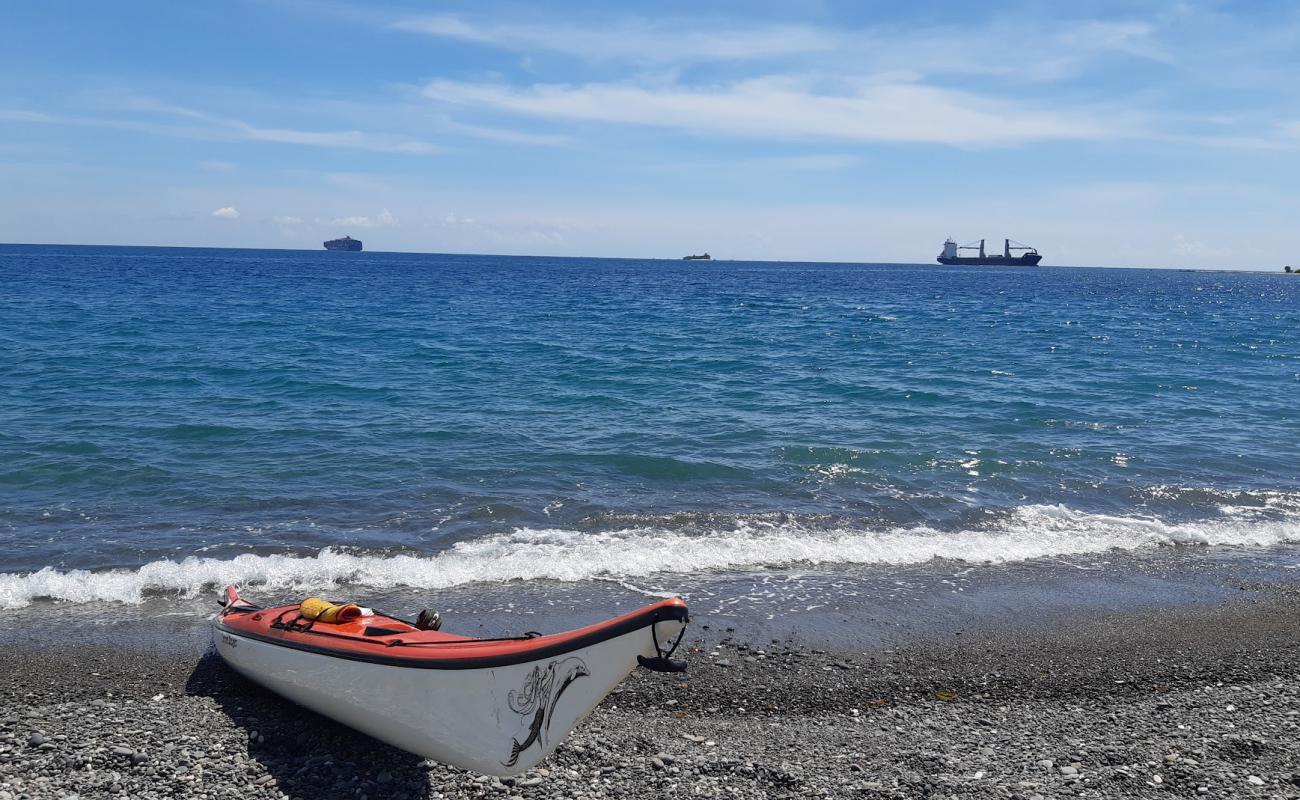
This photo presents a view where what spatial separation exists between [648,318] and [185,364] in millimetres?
24835

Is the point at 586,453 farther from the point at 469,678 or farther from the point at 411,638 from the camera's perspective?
the point at 469,678

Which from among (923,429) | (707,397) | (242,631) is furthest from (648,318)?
(242,631)

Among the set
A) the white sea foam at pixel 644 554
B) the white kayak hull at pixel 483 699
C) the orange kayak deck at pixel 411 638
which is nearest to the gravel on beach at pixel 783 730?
the white kayak hull at pixel 483 699

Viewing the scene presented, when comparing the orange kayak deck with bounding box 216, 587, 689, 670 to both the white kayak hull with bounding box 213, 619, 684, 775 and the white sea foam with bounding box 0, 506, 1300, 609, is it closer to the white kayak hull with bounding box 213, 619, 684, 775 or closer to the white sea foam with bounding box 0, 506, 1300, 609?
the white kayak hull with bounding box 213, 619, 684, 775

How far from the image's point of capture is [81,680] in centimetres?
754

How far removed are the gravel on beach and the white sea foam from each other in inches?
81.2

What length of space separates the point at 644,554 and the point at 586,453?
18.0 ft

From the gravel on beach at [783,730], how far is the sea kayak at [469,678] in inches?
11.5

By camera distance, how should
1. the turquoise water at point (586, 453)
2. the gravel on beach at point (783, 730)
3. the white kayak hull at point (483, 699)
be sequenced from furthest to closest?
1. the turquoise water at point (586, 453)
2. the gravel on beach at point (783, 730)
3. the white kayak hull at point (483, 699)

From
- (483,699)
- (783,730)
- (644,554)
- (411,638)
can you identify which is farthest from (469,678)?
(644,554)

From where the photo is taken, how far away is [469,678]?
20.0ft

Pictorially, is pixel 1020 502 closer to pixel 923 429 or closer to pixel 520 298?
pixel 923 429

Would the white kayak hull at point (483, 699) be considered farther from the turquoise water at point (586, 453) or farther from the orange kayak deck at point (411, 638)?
the turquoise water at point (586, 453)

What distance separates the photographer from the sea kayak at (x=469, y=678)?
18.6 ft
